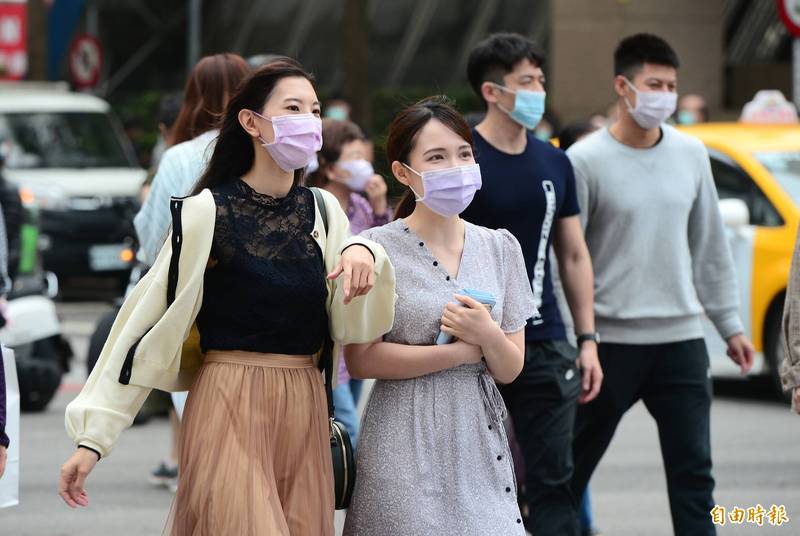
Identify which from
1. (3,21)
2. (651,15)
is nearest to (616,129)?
(3,21)

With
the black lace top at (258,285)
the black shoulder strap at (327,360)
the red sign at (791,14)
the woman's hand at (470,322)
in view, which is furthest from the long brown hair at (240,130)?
the red sign at (791,14)

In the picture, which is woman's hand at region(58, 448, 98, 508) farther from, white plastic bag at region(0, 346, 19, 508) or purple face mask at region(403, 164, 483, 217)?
purple face mask at region(403, 164, 483, 217)

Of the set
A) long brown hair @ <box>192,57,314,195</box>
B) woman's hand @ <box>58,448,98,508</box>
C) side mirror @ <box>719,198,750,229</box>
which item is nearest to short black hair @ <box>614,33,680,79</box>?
long brown hair @ <box>192,57,314,195</box>

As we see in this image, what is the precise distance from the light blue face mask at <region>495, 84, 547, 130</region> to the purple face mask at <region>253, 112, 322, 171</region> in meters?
1.55

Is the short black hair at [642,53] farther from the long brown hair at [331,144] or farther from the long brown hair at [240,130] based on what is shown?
the long brown hair at [240,130]

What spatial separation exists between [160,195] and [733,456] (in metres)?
4.14

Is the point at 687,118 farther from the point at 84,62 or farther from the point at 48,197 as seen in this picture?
the point at 84,62

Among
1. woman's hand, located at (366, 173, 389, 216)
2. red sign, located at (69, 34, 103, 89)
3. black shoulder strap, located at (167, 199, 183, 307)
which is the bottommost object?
red sign, located at (69, 34, 103, 89)

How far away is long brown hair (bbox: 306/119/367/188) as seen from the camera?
7441mm

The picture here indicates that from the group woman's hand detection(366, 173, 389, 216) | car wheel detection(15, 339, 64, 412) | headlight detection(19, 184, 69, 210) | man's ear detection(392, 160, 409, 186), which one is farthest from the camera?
headlight detection(19, 184, 69, 210)

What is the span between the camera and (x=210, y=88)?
20.7 ft

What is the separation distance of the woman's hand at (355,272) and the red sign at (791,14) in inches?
386

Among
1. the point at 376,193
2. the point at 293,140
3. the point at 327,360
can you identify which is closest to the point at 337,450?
the point at 327,360

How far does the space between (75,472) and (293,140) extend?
39.7 inches
